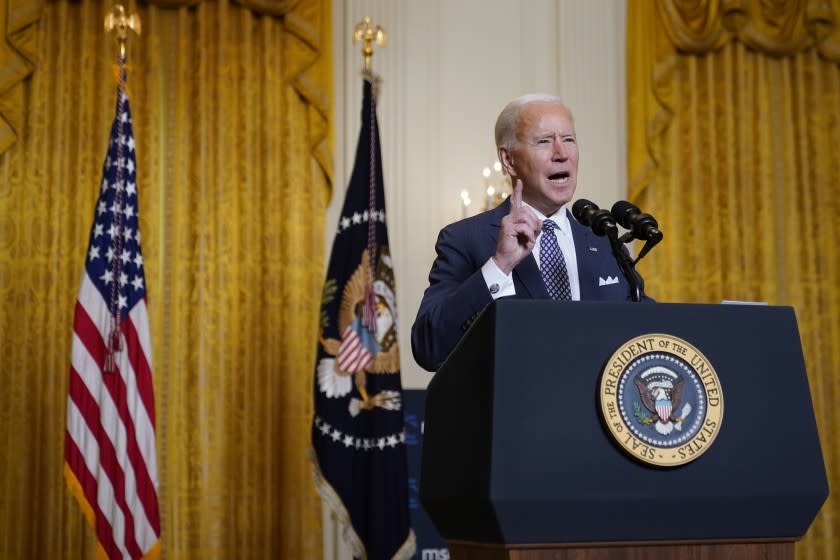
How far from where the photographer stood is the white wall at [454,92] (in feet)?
23.7

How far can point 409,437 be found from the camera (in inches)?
265

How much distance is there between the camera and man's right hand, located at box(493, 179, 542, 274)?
2.31 m

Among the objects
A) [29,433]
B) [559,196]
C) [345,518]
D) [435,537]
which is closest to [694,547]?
[559,196]

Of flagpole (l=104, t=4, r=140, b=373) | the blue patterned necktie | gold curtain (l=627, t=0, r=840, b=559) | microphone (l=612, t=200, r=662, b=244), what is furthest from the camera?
gold curtain (l=627, t=0, r=840, b=559)

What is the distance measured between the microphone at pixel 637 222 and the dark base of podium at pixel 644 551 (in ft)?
2.11

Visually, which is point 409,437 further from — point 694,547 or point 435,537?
point 694,547

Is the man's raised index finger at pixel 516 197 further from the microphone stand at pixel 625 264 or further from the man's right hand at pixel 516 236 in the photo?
the microphone stand at pixel 625 264

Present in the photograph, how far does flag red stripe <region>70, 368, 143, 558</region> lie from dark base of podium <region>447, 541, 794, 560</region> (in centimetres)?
382

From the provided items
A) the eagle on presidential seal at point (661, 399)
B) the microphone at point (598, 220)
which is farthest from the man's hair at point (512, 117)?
the eagle on presidential seal at point (661, 399)

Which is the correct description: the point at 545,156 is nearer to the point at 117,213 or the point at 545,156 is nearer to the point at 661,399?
the point at 661,399

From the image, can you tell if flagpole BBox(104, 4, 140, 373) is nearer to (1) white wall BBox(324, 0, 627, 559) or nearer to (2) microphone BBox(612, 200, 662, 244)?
(1) white wall BBox(324, 0, 627, 559)

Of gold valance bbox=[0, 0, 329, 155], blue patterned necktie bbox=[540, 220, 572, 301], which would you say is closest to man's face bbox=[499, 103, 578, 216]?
blue patterned necktie bbox=[540, 220, 572, 301]

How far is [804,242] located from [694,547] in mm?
6495

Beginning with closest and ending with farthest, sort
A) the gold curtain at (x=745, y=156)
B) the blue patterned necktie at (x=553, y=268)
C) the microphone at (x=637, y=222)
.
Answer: the microphone at (x=637, y=222), the blue patterned necktie at (x=553, y=268), the gold curtain at (x=745, y=156)
